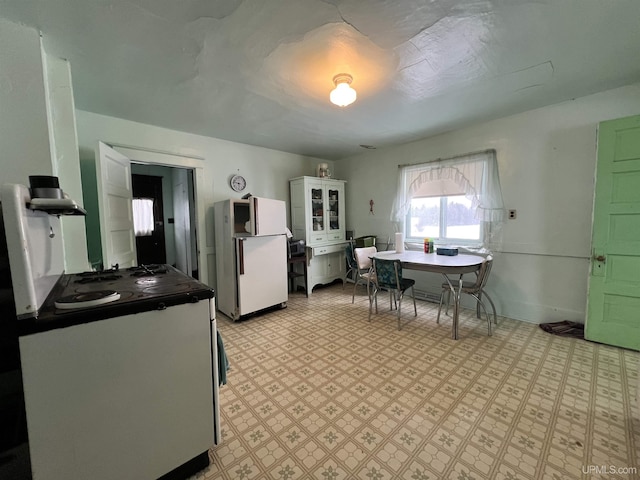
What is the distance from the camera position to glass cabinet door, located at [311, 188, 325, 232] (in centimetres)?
449

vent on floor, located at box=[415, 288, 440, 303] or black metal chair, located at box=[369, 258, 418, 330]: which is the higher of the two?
black metal chair, located at box=[369, 258, 418, 330]

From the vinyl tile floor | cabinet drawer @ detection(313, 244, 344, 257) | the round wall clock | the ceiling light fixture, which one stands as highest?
the ceiling light fixture

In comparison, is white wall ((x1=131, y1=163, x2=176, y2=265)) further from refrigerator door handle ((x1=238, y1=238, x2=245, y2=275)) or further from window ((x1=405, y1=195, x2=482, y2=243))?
window ((x1=405, y1=195, x2=482, y2=243))

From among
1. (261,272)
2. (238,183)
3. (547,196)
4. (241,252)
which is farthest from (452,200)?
(238,183)

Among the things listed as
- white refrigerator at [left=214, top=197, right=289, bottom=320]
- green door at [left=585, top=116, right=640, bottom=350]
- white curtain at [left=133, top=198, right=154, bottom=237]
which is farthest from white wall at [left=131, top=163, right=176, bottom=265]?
green door at [left=585, top=116, right=640, bottom=350]

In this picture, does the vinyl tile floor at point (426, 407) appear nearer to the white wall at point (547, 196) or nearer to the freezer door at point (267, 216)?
the white wall at point (547, 196)

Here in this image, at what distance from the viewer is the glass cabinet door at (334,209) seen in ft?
15.5

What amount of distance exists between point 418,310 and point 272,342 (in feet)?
6.62

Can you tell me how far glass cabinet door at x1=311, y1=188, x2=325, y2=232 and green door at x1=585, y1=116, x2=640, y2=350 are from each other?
11.0 ft

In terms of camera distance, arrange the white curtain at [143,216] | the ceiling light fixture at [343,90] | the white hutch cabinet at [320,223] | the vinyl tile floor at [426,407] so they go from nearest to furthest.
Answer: the vinyl tile floor at [426,407], the ceiling light fixture at [343,90], the white hutch cabinet at [320,223], the white curtain at [143,216]

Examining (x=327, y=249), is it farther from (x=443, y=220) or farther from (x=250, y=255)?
(x=443, y=220)

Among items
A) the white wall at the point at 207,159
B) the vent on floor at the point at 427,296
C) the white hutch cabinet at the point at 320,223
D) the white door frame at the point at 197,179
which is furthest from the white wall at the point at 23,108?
the vent on floor at the point at 427,296

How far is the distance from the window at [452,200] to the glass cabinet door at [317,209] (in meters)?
1.24

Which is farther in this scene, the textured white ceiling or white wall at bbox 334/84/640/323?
white wall at bbox 334/84/640/323
